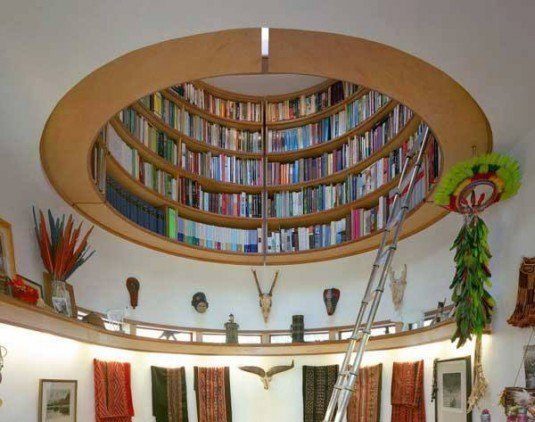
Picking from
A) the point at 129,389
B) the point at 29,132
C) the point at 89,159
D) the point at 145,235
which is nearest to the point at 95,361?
the point at 129,389

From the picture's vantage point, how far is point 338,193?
Result: 601 centimetres

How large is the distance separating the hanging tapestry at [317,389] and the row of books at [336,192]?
1585 millimetres

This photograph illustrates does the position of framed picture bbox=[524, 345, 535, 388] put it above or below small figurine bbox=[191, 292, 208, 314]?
below

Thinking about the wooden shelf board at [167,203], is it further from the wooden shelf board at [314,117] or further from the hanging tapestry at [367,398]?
the hanging tapestry at [367,398]

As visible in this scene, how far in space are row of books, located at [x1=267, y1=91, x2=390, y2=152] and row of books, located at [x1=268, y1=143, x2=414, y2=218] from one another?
0.51m

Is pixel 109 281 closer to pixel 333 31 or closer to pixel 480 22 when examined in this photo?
pixel 333 31

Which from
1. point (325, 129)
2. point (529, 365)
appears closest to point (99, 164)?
point (325, 129)

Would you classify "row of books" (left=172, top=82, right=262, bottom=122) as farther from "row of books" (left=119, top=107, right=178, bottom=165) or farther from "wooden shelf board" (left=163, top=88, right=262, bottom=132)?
"row of books" (left=119, top=107, right=178, bottom=165)

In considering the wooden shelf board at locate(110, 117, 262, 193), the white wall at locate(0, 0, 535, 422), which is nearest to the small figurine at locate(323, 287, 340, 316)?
the white wall at locate(0, 0, 535, 422)

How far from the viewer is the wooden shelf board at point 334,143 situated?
5.53 meters

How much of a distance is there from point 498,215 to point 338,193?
2.21m

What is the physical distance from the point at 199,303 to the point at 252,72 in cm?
309

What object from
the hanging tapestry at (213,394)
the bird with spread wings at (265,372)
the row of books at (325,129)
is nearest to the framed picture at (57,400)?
the hanging tapestry at (213,394)

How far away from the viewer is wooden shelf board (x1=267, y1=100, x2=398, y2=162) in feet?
18.1
